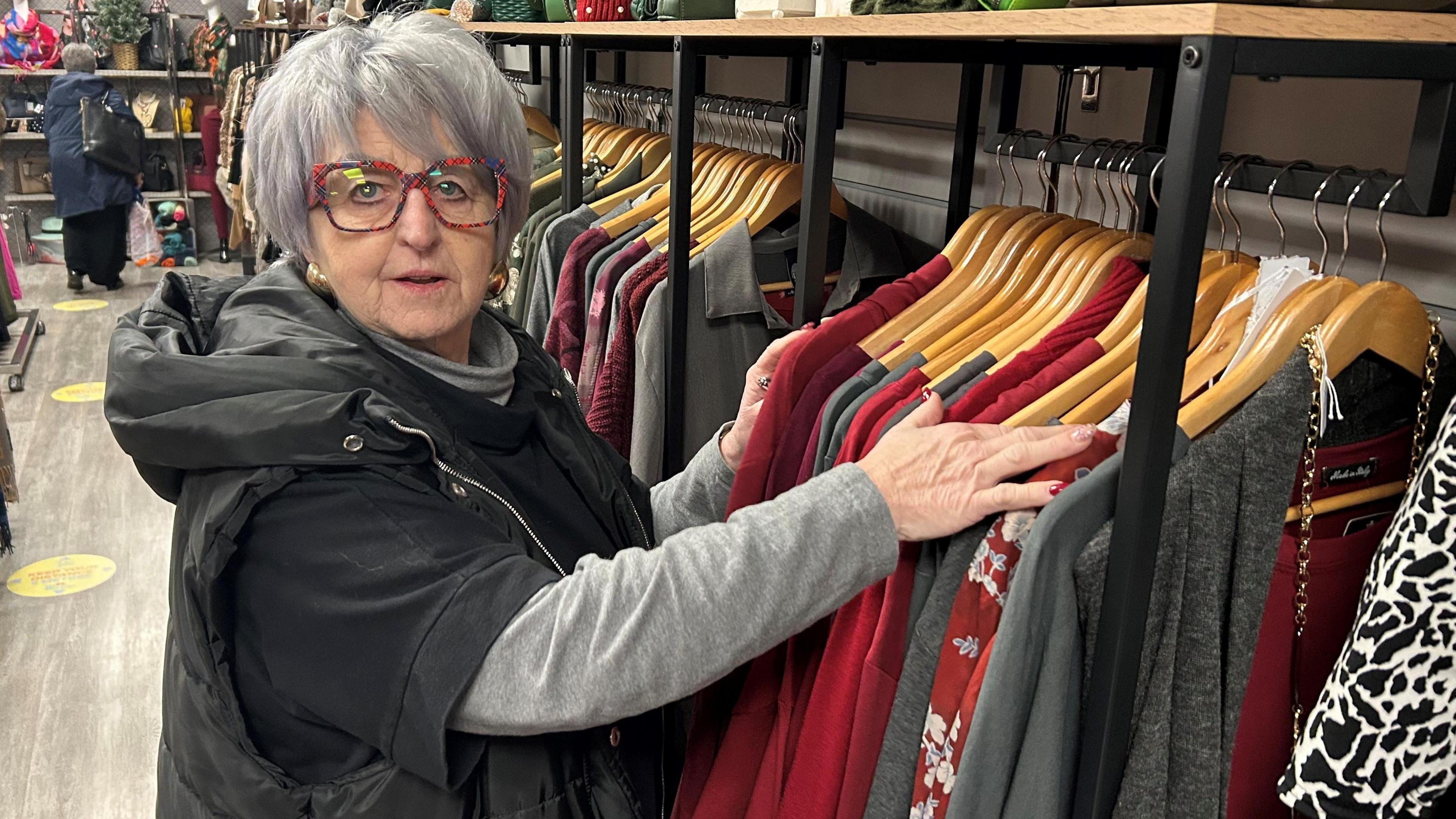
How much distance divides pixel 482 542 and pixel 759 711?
44 centimetres

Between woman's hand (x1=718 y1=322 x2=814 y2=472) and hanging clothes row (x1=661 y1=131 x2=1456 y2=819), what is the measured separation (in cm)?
21

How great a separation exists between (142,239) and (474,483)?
956cm

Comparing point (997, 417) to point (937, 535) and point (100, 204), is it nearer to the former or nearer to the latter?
point (937, 535)

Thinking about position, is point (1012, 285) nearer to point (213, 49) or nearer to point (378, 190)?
point (378, 190)

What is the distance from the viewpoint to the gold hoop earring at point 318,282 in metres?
1.46

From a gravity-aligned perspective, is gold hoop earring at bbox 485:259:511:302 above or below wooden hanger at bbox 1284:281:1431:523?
below

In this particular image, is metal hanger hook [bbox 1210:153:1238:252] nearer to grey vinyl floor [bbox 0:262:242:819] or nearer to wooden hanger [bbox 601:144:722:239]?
wooden hanger [bbox 601:144:722:239]

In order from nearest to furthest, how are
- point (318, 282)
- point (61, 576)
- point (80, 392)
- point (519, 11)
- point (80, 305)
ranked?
point (318, 282) < point (519, 11) < point (61, 576) < point (80, 392) < point (80, 305)

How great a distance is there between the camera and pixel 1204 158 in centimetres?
89

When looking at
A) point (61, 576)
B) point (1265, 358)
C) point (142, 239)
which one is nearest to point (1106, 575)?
point (1265, 358)

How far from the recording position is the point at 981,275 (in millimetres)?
1636

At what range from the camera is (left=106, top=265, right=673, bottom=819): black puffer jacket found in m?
1.16

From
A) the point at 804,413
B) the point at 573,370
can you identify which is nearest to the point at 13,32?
the point at 573,370

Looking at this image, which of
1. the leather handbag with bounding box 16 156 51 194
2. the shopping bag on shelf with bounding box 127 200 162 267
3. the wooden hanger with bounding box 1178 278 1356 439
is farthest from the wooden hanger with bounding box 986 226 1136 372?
the leather handbag with bounding box 16 156 51 194
